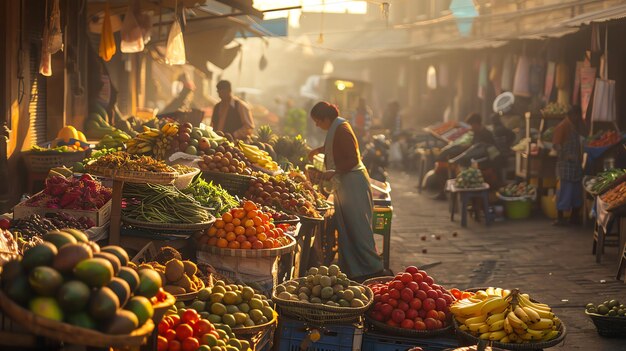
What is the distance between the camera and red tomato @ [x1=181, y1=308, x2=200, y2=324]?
514 cm

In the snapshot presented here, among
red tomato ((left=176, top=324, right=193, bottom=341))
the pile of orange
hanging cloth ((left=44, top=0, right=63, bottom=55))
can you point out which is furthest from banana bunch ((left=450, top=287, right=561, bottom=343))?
hanging cloth ((left=44, top=0, right=63, bottom=55))

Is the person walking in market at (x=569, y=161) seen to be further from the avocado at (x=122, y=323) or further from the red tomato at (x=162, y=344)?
the avocado at (x=122, y=323)

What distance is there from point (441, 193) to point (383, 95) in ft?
71.2

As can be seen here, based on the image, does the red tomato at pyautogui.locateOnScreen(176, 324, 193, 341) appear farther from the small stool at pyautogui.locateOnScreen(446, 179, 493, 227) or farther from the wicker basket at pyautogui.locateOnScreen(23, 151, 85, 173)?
the small stool at pyautogui.locateOnScreen(446, 179, 493, 227)

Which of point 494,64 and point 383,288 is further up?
point 494,64

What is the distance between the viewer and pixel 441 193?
19172 mm

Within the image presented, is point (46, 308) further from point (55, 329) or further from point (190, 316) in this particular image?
point (190, 316)

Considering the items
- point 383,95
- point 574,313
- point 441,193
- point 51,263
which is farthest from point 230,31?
point 383,95

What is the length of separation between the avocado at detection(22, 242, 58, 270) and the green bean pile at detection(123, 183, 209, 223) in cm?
321

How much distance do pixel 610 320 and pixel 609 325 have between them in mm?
72

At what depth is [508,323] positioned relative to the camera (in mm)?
5988

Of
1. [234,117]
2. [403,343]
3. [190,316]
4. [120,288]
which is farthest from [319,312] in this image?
[234,117]

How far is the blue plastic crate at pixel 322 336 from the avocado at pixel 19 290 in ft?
9.33

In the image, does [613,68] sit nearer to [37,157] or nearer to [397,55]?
[37,157]
